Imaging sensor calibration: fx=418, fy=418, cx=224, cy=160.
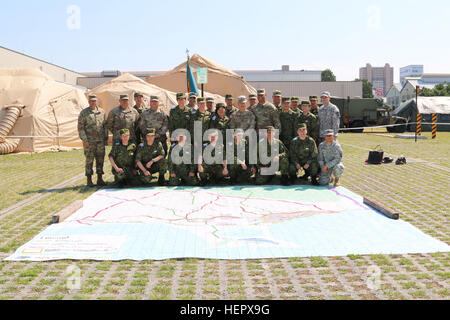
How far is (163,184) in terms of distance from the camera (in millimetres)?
7441

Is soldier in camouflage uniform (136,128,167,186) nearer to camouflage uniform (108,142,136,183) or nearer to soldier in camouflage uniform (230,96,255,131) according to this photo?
camouflage uniform (108,142,136,183)

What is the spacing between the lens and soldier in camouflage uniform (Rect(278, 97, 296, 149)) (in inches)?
307

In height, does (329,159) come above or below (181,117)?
below

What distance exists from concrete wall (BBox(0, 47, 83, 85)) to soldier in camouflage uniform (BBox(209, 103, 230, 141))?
2183 centimetres

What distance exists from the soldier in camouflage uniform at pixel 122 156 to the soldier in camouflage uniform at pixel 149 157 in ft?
0.44

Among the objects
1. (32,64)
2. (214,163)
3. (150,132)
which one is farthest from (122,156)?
(32,64)

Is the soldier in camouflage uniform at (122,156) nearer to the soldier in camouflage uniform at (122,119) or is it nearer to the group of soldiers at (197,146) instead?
the group of soldiers at (197,146)

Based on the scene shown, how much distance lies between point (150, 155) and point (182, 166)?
0.59m

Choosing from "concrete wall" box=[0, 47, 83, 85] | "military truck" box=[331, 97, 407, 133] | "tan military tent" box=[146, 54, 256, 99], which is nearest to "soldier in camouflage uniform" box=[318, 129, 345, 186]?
"tan military tent" box=[146, 54, 256, 99]

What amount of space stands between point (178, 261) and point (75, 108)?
13.2 metres

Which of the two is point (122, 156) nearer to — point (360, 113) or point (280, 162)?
point (280, 162)

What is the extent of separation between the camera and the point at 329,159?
725 cm

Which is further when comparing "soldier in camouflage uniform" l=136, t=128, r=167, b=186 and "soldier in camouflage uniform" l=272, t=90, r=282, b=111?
"soldier in camouflage uniform" l=272, t=90, r=282, b=111
